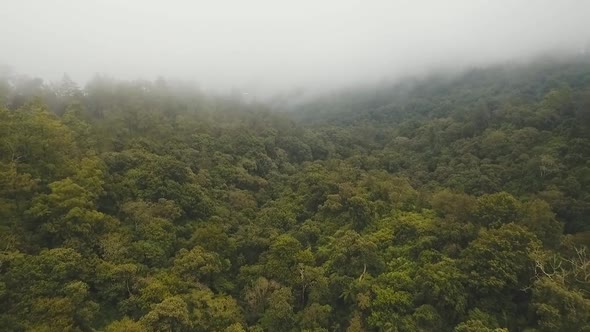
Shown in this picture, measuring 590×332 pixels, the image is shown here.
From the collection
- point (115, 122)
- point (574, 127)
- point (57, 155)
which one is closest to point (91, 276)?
point (57, 155)

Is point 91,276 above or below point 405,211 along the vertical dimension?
above

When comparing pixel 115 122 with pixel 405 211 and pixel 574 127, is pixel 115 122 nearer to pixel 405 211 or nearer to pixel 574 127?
pixel 405 211

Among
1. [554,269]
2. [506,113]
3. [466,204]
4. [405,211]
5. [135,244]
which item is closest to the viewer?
[554,269]

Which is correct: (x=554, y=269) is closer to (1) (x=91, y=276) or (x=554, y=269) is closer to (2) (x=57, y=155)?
(1) (x=91, y=276)

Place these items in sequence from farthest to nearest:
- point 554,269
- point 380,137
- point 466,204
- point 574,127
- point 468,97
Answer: point 468,97, point 380,137, point 574,127, point 466,204, point 554,269

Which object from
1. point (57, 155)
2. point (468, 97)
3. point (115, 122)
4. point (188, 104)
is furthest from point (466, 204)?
point (468, 97)

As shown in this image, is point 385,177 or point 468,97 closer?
point 385,177

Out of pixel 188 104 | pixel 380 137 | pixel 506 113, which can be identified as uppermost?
pixel 188 104
